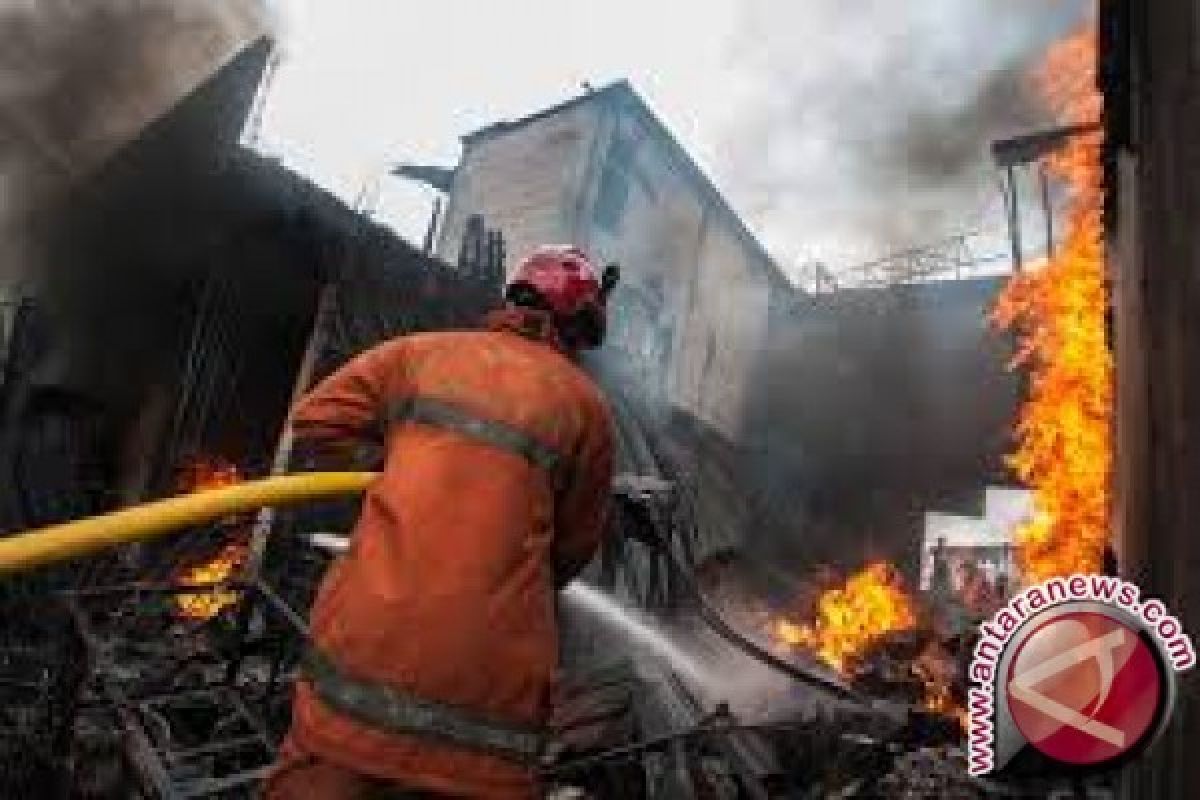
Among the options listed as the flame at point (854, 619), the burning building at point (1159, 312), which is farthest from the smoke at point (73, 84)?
the flame at point (854, 619)

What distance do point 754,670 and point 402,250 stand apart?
707 centimetres

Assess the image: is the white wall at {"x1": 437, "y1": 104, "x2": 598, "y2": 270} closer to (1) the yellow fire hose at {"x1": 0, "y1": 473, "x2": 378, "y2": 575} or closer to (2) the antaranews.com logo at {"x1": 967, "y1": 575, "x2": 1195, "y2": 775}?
(1) the yellow fire hose at {"x1": 0, "y1": 473, "x2": 378, "y2": 575}

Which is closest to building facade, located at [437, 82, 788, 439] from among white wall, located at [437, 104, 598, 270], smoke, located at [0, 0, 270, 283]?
→ white wall, located at [437, 104, 598, 270]

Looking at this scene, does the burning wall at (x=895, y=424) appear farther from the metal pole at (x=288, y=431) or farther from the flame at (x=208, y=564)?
the flame at (x=208, y=564)

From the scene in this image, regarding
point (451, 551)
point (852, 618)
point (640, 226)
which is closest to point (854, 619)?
point (852, 618)

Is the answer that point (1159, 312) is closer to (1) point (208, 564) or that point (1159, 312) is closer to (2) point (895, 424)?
(1) point (208, 564)

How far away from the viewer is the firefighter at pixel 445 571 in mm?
2967

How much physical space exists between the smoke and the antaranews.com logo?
495 inches

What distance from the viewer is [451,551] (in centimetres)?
305

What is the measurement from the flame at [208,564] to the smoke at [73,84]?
3.03 meters

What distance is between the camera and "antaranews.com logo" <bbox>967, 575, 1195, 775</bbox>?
2.73 metres

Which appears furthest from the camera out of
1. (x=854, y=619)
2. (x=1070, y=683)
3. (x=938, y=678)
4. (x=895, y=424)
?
(x=895, y=424)

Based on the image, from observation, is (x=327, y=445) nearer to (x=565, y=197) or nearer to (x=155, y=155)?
(x=155, y=155)

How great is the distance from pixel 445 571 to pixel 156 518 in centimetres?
114
